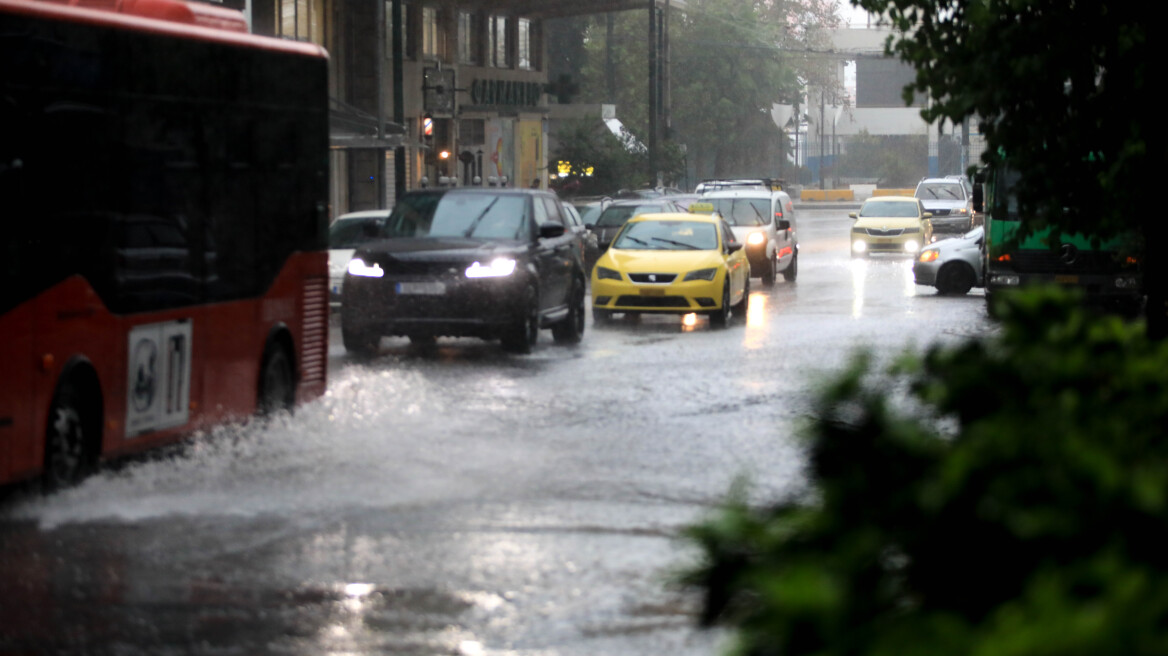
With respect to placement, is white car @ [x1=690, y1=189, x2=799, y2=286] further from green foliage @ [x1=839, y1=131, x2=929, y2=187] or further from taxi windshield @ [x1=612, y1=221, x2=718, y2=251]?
green foliage @ [x1=839, y1=131, x2=929, y2=187]

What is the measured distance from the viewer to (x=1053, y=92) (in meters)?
9.02

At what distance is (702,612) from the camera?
8.51 feet

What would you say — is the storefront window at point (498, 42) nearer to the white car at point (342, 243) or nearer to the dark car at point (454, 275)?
the white car at point (342, 243)

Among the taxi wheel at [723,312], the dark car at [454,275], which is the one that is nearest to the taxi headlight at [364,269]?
the dark car at [454,275]

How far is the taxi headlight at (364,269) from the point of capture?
17000 millimetres

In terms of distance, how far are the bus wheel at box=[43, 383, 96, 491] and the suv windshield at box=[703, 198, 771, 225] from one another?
883 inches

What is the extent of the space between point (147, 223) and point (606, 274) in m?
12.7

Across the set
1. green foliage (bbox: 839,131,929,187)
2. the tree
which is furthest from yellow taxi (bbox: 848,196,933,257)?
green foliage (bbox: 839,131,929,187)

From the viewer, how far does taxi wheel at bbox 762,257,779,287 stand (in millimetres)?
30156

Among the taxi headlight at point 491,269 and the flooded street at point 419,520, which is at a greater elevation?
the taxi headlight at point 491,269

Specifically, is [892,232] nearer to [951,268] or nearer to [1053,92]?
[951,268]

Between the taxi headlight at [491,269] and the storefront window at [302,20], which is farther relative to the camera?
the storefront window at [302,20]

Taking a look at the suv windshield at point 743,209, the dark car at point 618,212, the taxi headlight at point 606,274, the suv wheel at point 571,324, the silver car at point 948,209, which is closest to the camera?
the suv wheel at point 571,324

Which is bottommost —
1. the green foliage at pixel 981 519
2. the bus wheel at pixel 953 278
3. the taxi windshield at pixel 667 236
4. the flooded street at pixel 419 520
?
the flooded street at pixel 419 520
